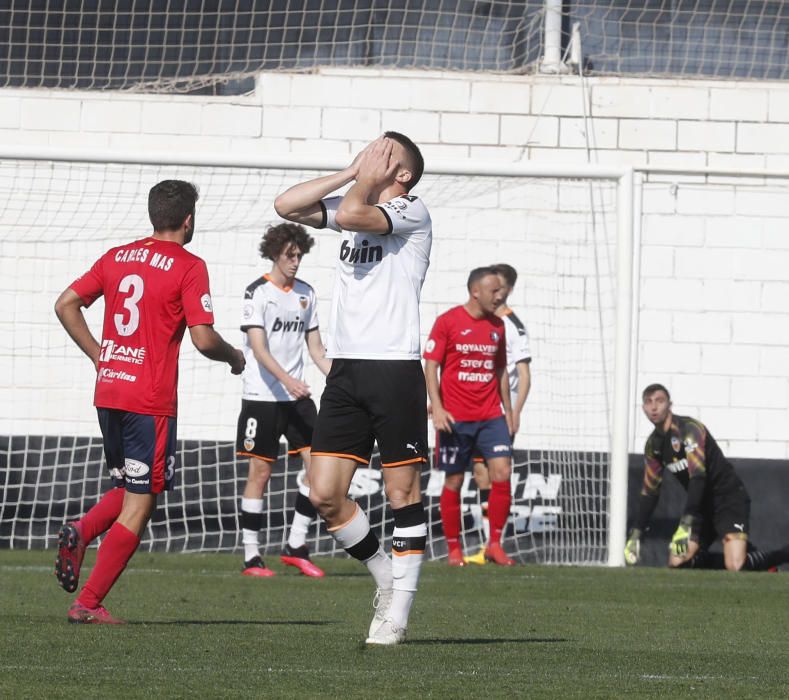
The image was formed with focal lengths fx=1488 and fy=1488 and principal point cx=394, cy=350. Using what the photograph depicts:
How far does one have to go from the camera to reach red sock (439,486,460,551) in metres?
10.9

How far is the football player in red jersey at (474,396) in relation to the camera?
35.1 ft

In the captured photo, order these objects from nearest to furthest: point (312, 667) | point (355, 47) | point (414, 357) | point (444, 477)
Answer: point (312, 667), point (414, 357), point (444, 477), point (355, 47)

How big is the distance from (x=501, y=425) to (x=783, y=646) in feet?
15.9

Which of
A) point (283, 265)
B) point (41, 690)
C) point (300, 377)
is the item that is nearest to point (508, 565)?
point (300, 377)

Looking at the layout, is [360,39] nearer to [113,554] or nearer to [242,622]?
[242,622]

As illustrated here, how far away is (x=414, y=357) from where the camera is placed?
18.3ft

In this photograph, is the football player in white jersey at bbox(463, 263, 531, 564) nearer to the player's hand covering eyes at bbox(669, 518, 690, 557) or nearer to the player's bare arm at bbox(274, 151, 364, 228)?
the player's hand covering eyes at bbox(669, 518, 690, 557)

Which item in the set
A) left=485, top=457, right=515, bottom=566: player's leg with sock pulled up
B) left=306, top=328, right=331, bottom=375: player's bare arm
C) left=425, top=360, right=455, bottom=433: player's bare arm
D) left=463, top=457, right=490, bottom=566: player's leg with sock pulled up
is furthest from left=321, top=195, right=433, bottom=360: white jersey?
left=463, top=457, right=490, bottom=566: player's leg with sock pulled up

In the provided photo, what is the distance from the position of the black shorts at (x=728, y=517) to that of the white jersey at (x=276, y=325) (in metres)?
3.42

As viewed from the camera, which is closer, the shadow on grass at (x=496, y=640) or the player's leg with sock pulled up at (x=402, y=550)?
the player's leg with sock pulled up at (x=402, y=550)

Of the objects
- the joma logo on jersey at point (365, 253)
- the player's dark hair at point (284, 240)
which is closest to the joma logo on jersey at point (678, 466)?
the player's dark hair at point (284, 240)

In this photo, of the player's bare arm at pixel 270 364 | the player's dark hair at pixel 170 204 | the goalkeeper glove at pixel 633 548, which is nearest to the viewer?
the player's dark hair at pixel 170 204

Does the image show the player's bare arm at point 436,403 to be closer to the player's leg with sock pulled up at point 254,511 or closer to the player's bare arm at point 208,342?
the player's leg with sock pulled up at point 254,511

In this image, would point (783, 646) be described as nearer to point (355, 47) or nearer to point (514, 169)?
point (514, 169)
